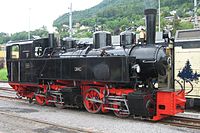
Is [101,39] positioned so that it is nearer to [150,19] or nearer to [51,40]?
[150,19]

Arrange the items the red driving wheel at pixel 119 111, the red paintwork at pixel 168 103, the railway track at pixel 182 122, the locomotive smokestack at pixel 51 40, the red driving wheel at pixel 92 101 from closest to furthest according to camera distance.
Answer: the railway track at pixel 182 122, the red paintwork at pixel 168 103, the red driving wheel at pixel 119 111, the red driving wheel at pixel 92 101, the locomotive smokestack at pixel 51 40

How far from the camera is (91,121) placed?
356 inches

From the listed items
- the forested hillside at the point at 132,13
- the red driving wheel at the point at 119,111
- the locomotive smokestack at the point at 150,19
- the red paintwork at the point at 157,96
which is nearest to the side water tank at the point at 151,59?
the locomotive smokestack at the point at 150,19

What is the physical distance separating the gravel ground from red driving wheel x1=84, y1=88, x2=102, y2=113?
9.2 inches

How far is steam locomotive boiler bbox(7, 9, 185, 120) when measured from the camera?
29.6ft

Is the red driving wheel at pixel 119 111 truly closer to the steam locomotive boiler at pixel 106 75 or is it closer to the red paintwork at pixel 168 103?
the steam locomotive boiler at pixel 106 75

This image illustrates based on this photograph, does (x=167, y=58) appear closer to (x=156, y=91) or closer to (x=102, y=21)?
(x=156, y=91)

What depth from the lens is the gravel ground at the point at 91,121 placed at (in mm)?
7926

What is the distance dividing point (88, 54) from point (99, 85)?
1.18 m

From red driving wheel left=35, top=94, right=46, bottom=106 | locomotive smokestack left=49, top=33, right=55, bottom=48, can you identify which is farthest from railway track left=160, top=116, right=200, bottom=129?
locomotive smokestack left=49, top=33, right=55, bottom=48

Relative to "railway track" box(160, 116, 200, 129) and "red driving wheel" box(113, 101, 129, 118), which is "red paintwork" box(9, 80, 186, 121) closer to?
"railway track" box(160, 116, 200, 129)

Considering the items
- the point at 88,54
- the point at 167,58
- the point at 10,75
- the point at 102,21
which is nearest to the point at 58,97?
the point at 88,54

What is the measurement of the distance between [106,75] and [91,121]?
158cm

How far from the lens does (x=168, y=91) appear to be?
8.65 metres
